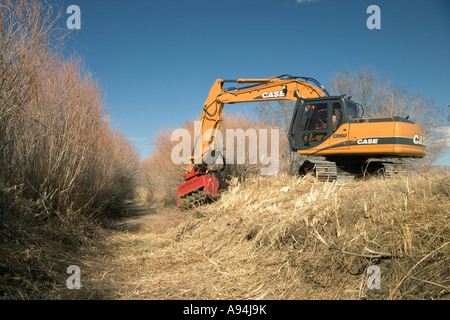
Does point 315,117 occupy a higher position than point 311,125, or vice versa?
point 315,117

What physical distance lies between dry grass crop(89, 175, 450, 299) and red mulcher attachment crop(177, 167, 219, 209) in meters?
2.44

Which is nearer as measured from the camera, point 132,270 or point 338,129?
point 132,270

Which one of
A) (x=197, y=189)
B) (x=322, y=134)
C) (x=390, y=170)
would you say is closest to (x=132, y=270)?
(x=197, y=189)

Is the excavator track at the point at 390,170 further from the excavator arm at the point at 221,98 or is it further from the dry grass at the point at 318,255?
the dry grass at the point at 318,255

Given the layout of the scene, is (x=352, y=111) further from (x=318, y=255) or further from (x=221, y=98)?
(x=318, y=255)

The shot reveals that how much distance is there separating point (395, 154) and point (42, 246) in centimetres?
702

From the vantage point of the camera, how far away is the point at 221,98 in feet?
26.9

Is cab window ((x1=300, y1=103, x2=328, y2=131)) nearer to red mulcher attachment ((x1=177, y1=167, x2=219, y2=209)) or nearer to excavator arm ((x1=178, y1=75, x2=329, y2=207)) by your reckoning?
excavator arm ((x1=178, y1=75, x2=329, y2=207))

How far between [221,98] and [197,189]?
2656 mm

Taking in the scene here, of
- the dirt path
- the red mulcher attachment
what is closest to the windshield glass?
the red mulcher attachment

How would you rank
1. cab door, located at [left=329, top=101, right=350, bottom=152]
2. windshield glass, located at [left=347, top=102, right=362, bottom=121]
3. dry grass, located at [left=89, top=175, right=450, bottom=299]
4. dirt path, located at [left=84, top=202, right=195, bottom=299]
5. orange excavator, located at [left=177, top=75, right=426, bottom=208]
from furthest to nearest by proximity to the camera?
1. windshield glass, located at [left=347, top=102, right=362, bottom=121]
2. cab door, located at [left=329, top=101, right=350, bottom=152]
3. orange excavator, located at [left=177, top=75, right=426, bottom=208]
4. dirt path, located at [left=84, top=202, right=195, bottom=299]
5. dry grass, located at [left=89, top=175, right=450, bottom=299]

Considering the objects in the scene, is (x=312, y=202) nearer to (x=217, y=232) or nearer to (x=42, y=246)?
(x=217, y=232)

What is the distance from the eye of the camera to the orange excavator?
22.1 ft

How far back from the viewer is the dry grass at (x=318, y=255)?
7.95 feet
